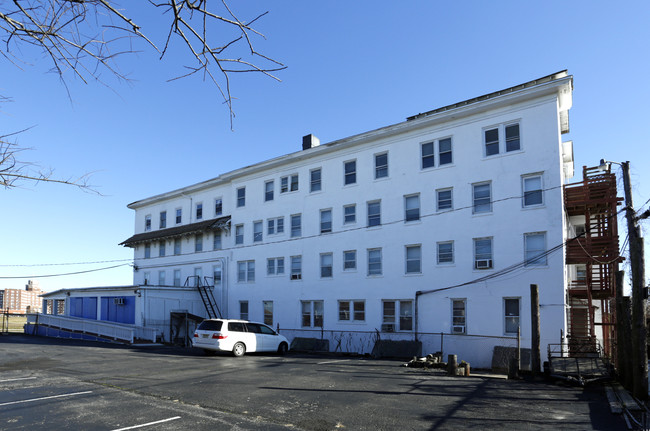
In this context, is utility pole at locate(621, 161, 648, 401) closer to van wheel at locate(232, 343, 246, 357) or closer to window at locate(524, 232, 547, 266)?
window at locate(524, 232, 547, 266)

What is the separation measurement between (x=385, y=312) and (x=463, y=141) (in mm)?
10158

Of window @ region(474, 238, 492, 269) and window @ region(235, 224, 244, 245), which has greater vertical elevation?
window @ region(235, 224, 244, 245)

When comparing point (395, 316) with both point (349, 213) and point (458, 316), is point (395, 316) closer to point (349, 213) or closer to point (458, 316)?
point (458, 316)

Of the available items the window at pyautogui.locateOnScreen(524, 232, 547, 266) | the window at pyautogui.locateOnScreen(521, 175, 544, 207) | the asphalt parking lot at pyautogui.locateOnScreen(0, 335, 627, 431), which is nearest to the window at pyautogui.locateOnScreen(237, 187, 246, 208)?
the asphalt parking lot at pyautogui.locateOnScreen(0, 335, 627, 431)

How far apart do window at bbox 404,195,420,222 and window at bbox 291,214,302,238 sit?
789 centimetres

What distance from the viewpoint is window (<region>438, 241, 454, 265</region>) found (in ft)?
85.6

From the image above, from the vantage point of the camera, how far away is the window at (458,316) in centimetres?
2516

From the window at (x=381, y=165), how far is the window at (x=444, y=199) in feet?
12.1

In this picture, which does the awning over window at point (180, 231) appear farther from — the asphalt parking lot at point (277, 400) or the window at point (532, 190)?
the window at point (532, 190)

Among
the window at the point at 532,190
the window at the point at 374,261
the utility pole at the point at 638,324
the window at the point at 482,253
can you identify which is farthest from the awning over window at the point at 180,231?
the utility pole at the point at 638,324

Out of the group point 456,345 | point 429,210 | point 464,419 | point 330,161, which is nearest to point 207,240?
point 330,161

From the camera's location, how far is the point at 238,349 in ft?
77.9

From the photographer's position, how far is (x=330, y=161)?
1249 inches

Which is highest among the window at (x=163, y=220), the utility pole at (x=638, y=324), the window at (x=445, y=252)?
the window at (x=163, y=220)
